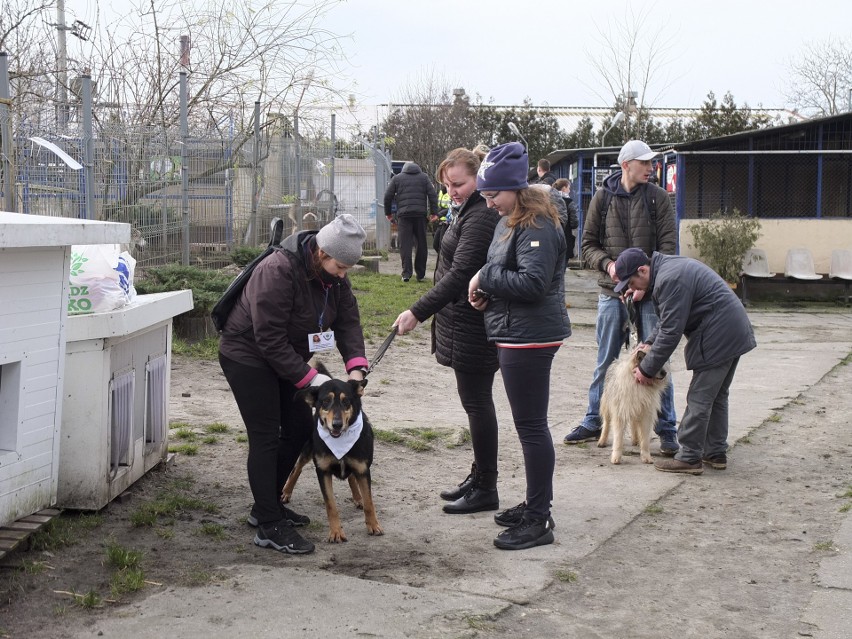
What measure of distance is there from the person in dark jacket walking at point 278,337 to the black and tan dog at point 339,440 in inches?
3.5

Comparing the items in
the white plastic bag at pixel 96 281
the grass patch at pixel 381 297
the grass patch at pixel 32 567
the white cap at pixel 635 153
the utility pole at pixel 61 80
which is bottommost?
the grass patch at pixel 32 567

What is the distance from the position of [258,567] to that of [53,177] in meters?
5.87

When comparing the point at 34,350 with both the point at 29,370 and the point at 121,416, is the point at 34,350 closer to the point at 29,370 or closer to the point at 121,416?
the point at 29,370

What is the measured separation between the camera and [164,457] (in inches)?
226

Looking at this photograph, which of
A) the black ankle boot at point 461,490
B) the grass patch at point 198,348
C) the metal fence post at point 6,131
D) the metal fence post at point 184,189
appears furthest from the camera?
the metal fence post at point 184,189

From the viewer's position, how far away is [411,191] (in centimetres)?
1616

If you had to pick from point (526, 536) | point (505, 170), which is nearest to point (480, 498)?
point (526, 536)

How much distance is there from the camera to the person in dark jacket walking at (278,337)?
443 cm

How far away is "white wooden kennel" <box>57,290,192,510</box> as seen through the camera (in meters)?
4.69

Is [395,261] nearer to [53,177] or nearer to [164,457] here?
[53,177]

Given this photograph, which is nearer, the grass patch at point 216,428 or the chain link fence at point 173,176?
the grass patch at point 216,428

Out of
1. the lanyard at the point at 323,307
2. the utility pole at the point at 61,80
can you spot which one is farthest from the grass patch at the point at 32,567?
the utility pole at the point at 61,80

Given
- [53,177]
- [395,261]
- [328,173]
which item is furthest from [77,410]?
[395,261]

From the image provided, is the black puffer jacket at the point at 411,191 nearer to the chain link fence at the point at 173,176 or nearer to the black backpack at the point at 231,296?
the chain link fence at the point at 173,176
